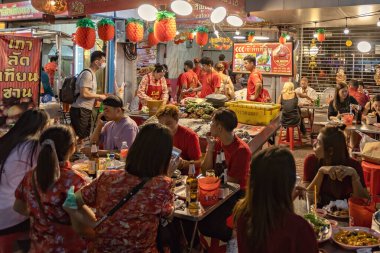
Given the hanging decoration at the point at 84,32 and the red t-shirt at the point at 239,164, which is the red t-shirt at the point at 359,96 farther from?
the red t-shirt at the point at 239,164

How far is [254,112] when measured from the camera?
6.80 m

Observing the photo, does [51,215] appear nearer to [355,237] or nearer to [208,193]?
[208,193]

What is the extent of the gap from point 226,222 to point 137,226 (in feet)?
4.87

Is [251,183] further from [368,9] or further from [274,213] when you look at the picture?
[368,9]

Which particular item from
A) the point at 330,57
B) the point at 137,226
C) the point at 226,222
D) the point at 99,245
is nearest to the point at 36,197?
the point at 99,245

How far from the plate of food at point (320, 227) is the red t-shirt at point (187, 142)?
84.8 inches

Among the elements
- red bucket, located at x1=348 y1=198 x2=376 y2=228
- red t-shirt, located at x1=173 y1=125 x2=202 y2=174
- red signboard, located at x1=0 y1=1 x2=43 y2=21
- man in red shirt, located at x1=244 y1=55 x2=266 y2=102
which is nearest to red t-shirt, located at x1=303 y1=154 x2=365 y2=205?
red bucket, located at x1=348 y1=198 x2=376 y2=228

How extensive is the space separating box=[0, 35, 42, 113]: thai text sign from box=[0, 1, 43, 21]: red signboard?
7.86 metres

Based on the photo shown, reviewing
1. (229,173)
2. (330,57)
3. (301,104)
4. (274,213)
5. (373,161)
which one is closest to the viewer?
(274,213)

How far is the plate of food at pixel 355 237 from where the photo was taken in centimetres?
260

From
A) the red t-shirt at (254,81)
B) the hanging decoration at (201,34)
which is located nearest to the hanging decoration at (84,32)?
the hanging decoration at (201,34)

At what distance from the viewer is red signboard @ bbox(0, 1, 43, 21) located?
1317 centimetres

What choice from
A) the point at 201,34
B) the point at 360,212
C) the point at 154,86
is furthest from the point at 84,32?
the point at 360,212

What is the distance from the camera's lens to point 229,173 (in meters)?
4.18
